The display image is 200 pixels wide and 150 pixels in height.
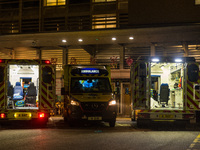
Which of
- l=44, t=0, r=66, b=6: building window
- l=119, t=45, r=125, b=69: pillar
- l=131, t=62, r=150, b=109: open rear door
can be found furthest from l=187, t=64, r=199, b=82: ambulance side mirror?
l=44, t=0, r=66, b=6: building window

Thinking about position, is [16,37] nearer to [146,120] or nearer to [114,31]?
[114,31]

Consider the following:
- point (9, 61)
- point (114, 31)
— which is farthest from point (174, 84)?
point (9, 61)

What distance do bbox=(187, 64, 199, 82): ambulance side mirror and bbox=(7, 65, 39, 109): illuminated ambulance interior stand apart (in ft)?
22.3

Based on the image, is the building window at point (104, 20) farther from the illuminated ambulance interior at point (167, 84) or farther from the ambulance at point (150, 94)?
the ambulance at point (150, 94)

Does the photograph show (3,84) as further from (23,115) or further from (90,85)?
(90,85)

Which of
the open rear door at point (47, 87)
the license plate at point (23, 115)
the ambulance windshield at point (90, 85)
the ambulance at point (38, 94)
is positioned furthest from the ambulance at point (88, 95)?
the license plate at point (23, 115)

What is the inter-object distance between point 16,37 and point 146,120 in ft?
33.9

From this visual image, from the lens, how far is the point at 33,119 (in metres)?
13.6

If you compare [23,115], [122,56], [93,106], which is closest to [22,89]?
[23,115]

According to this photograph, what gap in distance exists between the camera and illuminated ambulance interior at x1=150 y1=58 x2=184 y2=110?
14930 mm

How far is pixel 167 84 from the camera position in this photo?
14.9m

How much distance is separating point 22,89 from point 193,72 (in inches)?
301

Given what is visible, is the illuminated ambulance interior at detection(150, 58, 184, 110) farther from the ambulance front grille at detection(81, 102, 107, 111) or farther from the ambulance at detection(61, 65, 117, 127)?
the ambulance front grille at detection(81, 102, 107, 111)

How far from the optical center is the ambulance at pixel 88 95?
523 inches
